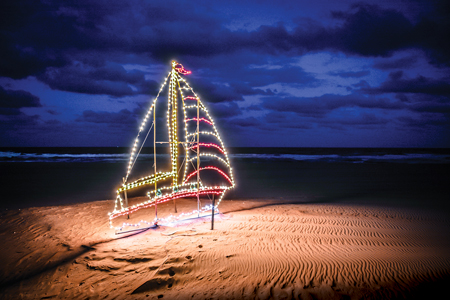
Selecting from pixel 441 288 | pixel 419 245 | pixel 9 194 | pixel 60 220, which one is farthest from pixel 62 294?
pixel 9 194

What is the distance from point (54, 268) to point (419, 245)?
908 centimetres

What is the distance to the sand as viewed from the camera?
454 cm

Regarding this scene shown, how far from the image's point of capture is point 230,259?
544 centimetres

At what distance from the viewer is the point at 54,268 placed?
546 centimetres

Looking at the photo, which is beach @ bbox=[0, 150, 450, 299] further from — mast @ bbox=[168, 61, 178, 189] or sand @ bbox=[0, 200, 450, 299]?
mast @ bbox=[168, 61, 178, 189]

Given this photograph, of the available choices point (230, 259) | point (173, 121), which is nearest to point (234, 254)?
point (230, 259)

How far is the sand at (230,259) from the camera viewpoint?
4.54m

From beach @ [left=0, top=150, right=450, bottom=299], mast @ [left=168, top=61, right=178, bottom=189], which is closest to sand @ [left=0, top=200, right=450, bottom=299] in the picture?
beach @ [left=0, top=150, right=450, bottom=299]

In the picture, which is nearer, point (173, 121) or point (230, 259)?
point (230, 259)

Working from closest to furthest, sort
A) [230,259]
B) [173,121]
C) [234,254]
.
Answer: [230,259] < [234,254] < [173,121]

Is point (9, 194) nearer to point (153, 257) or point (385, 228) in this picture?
point (153, 257)

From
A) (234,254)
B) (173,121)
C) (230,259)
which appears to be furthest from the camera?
(173,121)

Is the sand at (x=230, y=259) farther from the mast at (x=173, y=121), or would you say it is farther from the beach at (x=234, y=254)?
the mast at (x=173, y=121)

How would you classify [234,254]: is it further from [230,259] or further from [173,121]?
[173,121]
